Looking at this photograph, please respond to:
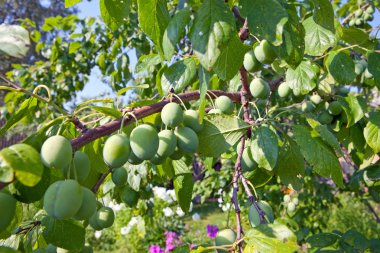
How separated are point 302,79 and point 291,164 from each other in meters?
0.39

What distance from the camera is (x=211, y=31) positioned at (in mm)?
678

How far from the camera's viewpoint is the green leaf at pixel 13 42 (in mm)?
642

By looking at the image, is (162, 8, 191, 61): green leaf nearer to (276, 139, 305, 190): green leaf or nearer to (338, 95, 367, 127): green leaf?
(276, 139, 305, 190): green leaf

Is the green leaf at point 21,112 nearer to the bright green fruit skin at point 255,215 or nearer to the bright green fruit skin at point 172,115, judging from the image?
the bright green fruit skin at point 172,115

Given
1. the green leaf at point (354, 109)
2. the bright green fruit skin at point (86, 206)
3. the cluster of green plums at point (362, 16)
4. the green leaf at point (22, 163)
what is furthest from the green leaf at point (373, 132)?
the cluster of green plums at point (362, 16)

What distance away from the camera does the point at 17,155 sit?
0.54 metres

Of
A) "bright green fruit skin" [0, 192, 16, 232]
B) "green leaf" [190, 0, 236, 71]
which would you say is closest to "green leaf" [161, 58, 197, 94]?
"green leaf" [190, 0, 236, 71]

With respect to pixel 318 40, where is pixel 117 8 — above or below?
above

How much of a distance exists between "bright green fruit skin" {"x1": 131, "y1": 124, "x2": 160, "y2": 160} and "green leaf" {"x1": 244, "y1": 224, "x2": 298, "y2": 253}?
0.87 ft

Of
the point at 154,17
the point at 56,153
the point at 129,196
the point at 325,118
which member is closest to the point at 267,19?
the point at 154,17

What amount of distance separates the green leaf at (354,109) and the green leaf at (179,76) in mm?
642

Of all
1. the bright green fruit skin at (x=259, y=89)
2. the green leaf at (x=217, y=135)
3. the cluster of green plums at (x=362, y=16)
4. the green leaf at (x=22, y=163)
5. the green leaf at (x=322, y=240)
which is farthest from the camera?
the cluster of green plums at (x=362, y=16)

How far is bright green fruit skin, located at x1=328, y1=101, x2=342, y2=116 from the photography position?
1.37 m

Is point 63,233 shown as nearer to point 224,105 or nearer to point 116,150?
point 116,150
